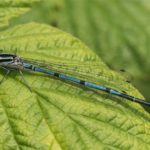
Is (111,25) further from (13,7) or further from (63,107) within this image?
(63,107)

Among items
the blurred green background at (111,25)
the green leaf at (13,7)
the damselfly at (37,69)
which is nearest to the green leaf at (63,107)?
the damselfly at (37,69)

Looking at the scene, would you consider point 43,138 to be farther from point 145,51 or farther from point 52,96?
point 145,51

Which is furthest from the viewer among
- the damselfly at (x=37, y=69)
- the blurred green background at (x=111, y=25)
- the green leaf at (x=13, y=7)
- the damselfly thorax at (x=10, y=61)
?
the blurred green background at (x=111, y=25)

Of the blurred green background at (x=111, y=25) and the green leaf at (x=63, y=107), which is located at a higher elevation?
the blurred green background at (x=111, y=25)

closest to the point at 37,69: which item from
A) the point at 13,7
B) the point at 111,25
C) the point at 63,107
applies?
the point at 63,107

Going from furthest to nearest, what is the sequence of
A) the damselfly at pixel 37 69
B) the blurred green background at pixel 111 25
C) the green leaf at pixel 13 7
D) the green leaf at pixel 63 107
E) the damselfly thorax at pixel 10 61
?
the blurred green background at pixel 111 25, the green leaf at pixel 13 7, the damselfly thorax at pixel 10 61, the damselfly at pixel 37 69, the green leaf at pixel 63 107

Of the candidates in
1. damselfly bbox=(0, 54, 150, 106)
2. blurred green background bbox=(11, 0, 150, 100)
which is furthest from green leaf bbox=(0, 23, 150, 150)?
blurred green background bbox=(11, 0, 150, 100)

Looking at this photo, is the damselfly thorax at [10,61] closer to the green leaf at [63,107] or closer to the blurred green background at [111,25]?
the green leaf at [63,107]
